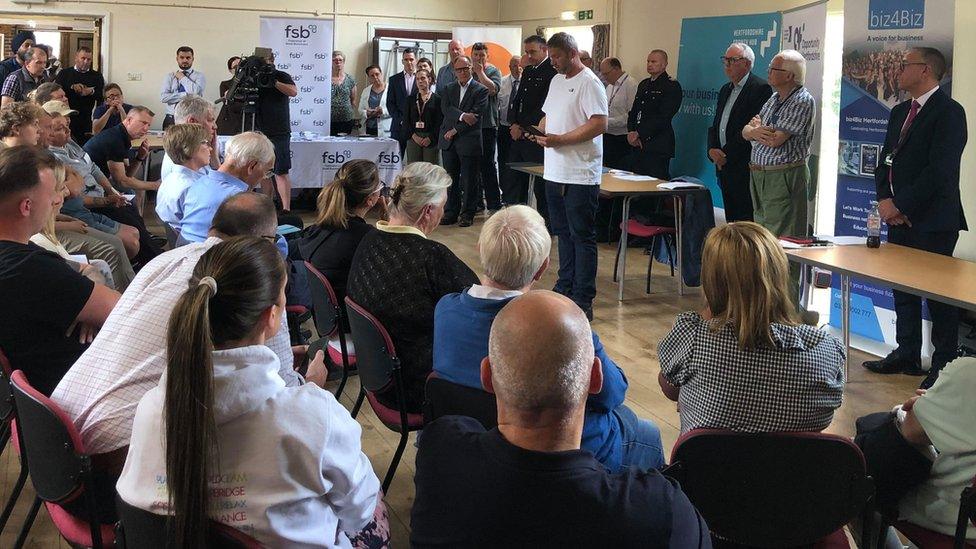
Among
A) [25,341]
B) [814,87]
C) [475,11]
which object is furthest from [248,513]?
[475,11]

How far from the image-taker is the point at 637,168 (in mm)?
8375

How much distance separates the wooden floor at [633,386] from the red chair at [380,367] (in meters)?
0.35

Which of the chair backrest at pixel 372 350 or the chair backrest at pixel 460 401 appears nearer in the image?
the chair backrest at pixel 460 401

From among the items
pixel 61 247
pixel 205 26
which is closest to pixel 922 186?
pixel 61 247

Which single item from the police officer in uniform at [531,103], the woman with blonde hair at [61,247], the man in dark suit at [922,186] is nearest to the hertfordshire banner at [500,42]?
the police officer in uniform at [531,103]

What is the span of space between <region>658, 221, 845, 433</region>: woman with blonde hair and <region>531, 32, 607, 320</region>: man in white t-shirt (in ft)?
9.90

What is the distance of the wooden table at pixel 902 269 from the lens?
3471mm

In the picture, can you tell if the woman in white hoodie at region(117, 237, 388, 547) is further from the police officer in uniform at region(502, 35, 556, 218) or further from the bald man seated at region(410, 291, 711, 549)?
the police officer in uniform at region(502, 35, 556, 218)

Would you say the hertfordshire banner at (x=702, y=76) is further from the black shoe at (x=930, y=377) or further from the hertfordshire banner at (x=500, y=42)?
the black shoe at (x=930, y=377)

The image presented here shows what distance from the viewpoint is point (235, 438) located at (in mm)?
1553

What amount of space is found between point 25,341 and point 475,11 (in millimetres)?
11406

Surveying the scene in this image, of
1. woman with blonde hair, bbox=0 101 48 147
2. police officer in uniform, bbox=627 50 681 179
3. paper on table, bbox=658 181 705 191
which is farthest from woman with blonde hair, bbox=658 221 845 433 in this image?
police officer in uniform, bbox=627 50 681 179

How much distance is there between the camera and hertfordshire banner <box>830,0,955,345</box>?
500 cm

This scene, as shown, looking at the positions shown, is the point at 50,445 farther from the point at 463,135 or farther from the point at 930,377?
the point at 463,135
